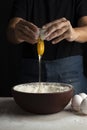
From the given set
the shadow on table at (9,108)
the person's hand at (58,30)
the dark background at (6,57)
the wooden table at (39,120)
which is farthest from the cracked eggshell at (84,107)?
the dark background at (6,57)

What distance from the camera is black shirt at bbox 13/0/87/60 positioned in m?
1.54

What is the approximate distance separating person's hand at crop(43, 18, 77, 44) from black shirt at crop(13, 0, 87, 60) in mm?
211

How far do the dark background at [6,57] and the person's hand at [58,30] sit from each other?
873mm

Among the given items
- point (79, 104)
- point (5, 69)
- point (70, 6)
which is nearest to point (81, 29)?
point (70, 6)

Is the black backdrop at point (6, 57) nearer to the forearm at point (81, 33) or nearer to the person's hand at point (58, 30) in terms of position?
the forearm at point (81, 33)

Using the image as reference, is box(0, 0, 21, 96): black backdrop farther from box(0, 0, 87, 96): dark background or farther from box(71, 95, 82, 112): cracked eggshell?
box(71, 95, 82, 112): cracked eggshell

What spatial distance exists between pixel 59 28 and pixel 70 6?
37 cm

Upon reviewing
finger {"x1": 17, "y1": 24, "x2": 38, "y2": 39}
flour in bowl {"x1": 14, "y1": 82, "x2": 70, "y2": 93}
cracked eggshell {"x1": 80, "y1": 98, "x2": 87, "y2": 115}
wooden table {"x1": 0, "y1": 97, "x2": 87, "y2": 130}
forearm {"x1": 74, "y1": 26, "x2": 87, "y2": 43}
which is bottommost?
wooden table {"x1": 0, "y1": 97, "x2": 87, "y2": 130}

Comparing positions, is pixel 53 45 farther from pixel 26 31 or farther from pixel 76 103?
pixel 76 103

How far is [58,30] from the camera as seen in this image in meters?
1.24

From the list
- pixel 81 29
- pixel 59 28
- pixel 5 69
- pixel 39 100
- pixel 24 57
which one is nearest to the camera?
pixel 39 100

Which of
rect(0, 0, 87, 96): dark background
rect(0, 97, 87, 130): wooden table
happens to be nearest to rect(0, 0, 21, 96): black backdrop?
rect(0, 0, 87, 96): dark background

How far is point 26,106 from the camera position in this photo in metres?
1.03

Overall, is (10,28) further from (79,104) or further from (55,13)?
(79,104)
